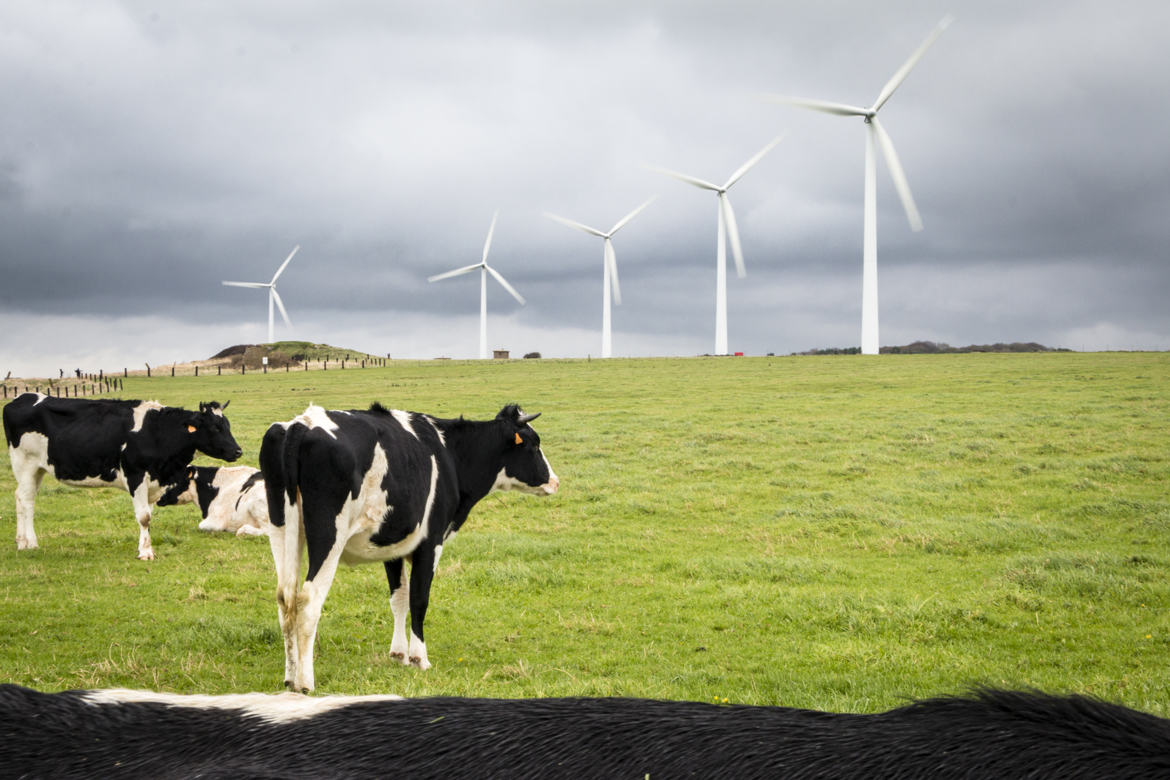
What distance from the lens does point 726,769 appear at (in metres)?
1.69

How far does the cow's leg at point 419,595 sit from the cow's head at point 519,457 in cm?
208

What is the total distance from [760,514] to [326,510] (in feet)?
35.1

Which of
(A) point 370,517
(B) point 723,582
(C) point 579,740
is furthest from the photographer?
(B) point 723,582

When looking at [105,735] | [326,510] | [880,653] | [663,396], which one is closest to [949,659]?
[880,653]

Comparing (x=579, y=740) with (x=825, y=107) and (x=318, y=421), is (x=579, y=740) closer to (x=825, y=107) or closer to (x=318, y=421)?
(x=318, y=421)

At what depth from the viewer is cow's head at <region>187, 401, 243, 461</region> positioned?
1499cm

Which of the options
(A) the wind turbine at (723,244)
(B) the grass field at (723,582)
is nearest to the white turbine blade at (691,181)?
(A) the wind turbine at (723,244)

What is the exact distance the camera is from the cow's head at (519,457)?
1040cm

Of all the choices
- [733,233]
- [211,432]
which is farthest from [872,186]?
[211,432]

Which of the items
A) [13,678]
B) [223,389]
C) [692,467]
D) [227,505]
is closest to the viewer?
[13,678]

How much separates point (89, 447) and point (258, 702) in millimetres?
14136

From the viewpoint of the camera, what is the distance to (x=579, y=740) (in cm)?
180

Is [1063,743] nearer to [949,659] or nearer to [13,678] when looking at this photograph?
[949,659]

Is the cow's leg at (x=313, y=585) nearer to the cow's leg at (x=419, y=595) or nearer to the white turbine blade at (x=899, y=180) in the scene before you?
the cow's leg at (x=419, y=595)
